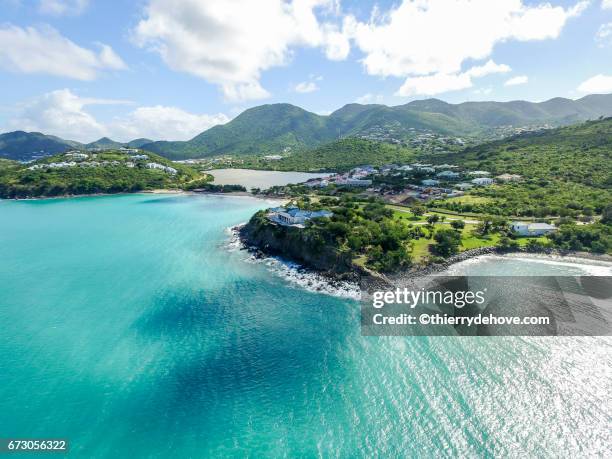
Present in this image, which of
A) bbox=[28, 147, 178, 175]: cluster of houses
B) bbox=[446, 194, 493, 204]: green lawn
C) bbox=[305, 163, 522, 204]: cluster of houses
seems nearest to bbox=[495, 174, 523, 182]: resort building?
Answer: bbox=[305, 163, 522, 204]: cluster of houses

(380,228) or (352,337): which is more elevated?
(380,228)

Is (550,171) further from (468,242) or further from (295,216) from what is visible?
(295,216)

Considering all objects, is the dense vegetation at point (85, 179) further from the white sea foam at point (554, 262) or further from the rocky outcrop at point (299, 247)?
the white sea foam at point (554, 262)

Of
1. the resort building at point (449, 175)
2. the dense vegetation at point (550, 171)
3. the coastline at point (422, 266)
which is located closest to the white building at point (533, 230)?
the coastline at point (422, 266)

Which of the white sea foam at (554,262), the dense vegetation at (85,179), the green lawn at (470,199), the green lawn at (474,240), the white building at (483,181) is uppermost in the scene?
the dense vegetation at (85,179)

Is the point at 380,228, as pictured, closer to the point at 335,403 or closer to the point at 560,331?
the point at 560,331

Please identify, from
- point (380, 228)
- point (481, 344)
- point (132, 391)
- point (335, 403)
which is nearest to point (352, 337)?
point (335, 403)
